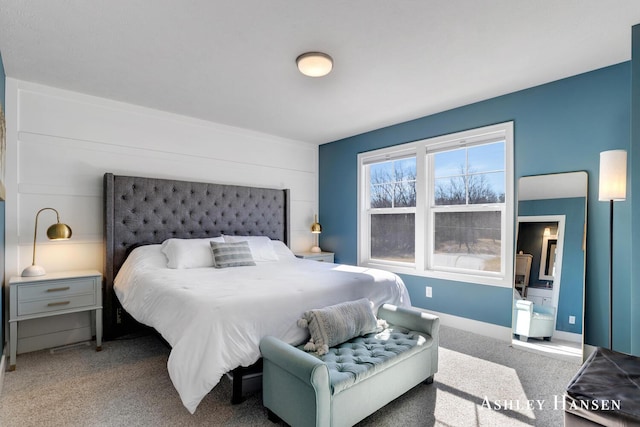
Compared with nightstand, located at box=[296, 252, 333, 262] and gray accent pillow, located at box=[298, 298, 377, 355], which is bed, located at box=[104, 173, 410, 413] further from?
nightstand, located at box=[296, 252, 333, 262]

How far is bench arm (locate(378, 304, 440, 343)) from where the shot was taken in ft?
7.70

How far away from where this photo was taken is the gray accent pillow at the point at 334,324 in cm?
206

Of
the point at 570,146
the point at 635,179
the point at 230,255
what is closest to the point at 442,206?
the point at 570,146

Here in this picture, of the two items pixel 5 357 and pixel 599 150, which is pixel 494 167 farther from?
pixel 5 357

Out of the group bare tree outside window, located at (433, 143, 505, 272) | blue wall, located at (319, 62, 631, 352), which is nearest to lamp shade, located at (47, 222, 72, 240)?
blue wall, located at (319, 62, 631, 352)

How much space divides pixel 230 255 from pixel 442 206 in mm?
2505

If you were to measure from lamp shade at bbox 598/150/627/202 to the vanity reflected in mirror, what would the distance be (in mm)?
544

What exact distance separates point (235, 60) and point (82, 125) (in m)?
1.91

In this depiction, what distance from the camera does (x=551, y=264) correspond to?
298cm

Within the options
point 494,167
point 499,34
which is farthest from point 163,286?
point 494,167

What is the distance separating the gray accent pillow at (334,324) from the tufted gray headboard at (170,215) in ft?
7.42

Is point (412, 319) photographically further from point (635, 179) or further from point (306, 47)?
point (306, 47)

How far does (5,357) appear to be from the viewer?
2.67 meters

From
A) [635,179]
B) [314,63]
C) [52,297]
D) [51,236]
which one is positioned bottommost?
[52,297]
